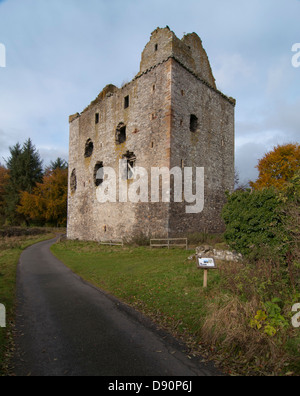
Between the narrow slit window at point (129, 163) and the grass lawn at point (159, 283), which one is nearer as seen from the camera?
the grass lawn at point (159, 283)

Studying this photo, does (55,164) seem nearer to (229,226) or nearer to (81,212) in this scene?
(81,212)

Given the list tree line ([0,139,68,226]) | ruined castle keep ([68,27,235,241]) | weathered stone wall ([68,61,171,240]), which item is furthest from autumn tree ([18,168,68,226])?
ruined castle keep ([68,27,235,241])

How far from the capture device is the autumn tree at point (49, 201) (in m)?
38.9

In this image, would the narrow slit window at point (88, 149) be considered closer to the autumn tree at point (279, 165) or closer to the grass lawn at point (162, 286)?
the grass lawn at point (162, 286)

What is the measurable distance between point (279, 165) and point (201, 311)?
75.9 feet

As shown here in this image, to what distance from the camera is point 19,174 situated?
143 feet

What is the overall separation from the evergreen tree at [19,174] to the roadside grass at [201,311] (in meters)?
38.0

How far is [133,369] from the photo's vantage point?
3631mm

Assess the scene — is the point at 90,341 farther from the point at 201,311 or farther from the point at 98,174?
the point at 98,174

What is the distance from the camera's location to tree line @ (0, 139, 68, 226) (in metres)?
39.2

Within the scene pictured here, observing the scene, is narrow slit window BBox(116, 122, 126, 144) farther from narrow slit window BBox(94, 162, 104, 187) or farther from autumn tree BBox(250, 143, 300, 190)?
autumn tree BBox(250, 143, 300, 190)

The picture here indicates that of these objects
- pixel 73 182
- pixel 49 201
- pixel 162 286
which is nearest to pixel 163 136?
pixel 162 286

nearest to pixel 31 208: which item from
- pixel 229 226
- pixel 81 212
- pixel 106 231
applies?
pixel 81 212

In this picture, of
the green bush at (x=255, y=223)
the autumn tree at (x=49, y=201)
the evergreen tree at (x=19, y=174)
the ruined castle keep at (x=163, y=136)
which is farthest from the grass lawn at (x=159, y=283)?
the evergreen tree at (x=19, y=174)
